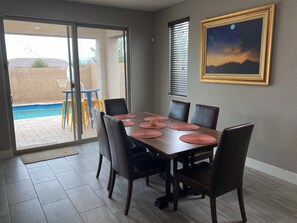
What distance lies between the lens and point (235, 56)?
3.26 metres

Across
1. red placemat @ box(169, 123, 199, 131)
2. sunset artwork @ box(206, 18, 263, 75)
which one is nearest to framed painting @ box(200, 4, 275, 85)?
sunset artwork @ box(206, 18, 263, 75)

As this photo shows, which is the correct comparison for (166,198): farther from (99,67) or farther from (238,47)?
(99,67)

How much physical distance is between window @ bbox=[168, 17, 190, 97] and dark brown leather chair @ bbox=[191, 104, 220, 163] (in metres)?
1.30

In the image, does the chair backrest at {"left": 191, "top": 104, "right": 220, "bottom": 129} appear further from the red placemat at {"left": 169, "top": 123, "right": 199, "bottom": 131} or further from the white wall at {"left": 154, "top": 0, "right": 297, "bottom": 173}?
the white wall at {"left": 154, "top": 0, "right": 297, "bottom": 173}

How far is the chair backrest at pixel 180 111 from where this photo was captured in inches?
130

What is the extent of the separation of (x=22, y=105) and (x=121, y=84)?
6.27 ft

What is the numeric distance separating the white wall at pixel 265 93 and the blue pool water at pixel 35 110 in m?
2.47

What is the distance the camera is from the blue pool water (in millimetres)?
3877

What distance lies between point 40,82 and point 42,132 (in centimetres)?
93

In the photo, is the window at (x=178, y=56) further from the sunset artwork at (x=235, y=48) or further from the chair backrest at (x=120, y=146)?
the chair backrest at (x=120, y=146)

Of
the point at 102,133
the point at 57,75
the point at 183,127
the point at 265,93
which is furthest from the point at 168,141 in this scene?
the point at 57,75

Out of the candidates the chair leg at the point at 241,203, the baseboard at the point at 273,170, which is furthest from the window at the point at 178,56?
the chair leg at the point at 241,203

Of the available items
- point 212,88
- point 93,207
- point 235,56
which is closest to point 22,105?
point 93,207

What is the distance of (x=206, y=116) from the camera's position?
2.93 meters
